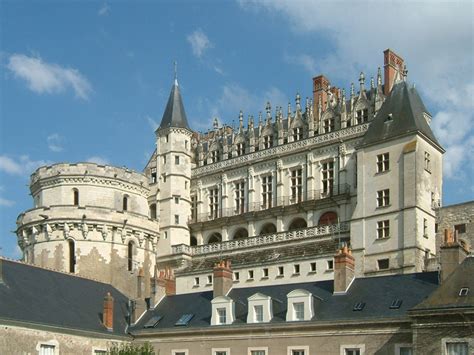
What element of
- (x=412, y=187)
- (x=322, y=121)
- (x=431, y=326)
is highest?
(x=322, y=121)

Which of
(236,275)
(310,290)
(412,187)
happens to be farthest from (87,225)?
(310,290)

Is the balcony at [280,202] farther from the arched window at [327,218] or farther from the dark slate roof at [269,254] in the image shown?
the dark slate roof at [269,254]

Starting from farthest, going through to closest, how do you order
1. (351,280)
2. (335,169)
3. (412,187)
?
(335,169) → (412,187) → (351,280)

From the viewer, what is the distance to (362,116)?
180 ft

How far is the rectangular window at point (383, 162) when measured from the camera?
48.8 meters

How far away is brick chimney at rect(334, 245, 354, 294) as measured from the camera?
103ft

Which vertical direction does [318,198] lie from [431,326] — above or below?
above

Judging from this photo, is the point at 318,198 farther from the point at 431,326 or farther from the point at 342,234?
the point at 431,326

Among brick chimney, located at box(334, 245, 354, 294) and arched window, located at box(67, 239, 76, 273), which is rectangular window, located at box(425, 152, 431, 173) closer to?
brick chimney, located at box(334, 245, 354, 294)

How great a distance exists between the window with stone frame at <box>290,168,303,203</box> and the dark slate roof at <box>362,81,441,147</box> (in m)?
8.07

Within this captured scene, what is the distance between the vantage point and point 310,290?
32.5 m

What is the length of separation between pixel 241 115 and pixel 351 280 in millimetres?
33378

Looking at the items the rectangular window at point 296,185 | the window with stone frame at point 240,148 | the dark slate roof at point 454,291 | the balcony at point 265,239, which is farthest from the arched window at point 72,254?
the dark slate roof at point 454,291

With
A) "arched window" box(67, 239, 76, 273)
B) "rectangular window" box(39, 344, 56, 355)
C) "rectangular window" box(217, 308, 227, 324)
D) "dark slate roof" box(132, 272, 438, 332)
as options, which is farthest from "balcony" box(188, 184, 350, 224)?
"rectangular window" box(39, 344, 56, 355)
